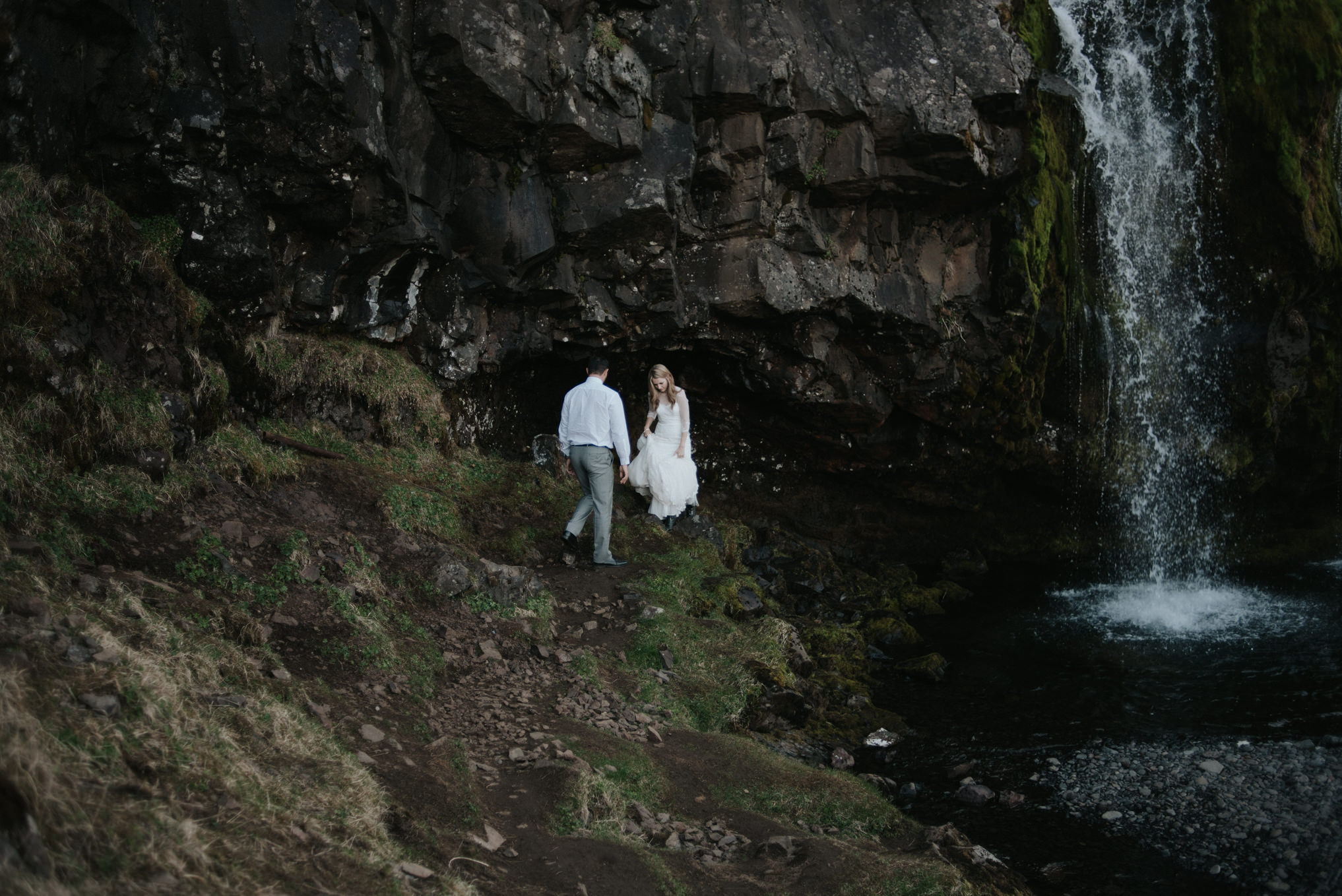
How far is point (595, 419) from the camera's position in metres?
10.7

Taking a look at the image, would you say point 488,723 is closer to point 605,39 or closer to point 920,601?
point 920,601

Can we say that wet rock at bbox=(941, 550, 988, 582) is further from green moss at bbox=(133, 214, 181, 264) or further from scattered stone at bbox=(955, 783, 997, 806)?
green moss at bbox=(133, 214, 181, 264)

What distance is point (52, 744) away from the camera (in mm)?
4012

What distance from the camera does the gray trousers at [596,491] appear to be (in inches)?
423

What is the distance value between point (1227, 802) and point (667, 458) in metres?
7.66

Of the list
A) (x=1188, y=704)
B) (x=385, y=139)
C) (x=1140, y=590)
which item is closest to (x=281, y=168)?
(x=385, y=139)

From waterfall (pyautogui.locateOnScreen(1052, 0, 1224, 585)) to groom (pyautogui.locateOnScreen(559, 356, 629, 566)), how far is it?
9.87m

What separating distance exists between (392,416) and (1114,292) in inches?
481

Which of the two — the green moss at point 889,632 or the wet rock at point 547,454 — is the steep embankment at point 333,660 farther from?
the wet rock at point 547,454

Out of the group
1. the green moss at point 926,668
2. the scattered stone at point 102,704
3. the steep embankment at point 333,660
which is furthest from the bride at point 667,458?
the scattered stone at point 102,704

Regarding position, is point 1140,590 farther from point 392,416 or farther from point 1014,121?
point 392,416

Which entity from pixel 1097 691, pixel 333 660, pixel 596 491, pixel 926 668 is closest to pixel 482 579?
pixel 596 491

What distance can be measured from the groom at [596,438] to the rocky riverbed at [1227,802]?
17.8 ft

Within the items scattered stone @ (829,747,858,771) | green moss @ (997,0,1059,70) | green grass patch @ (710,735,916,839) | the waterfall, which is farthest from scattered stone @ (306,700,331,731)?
the waterfall
